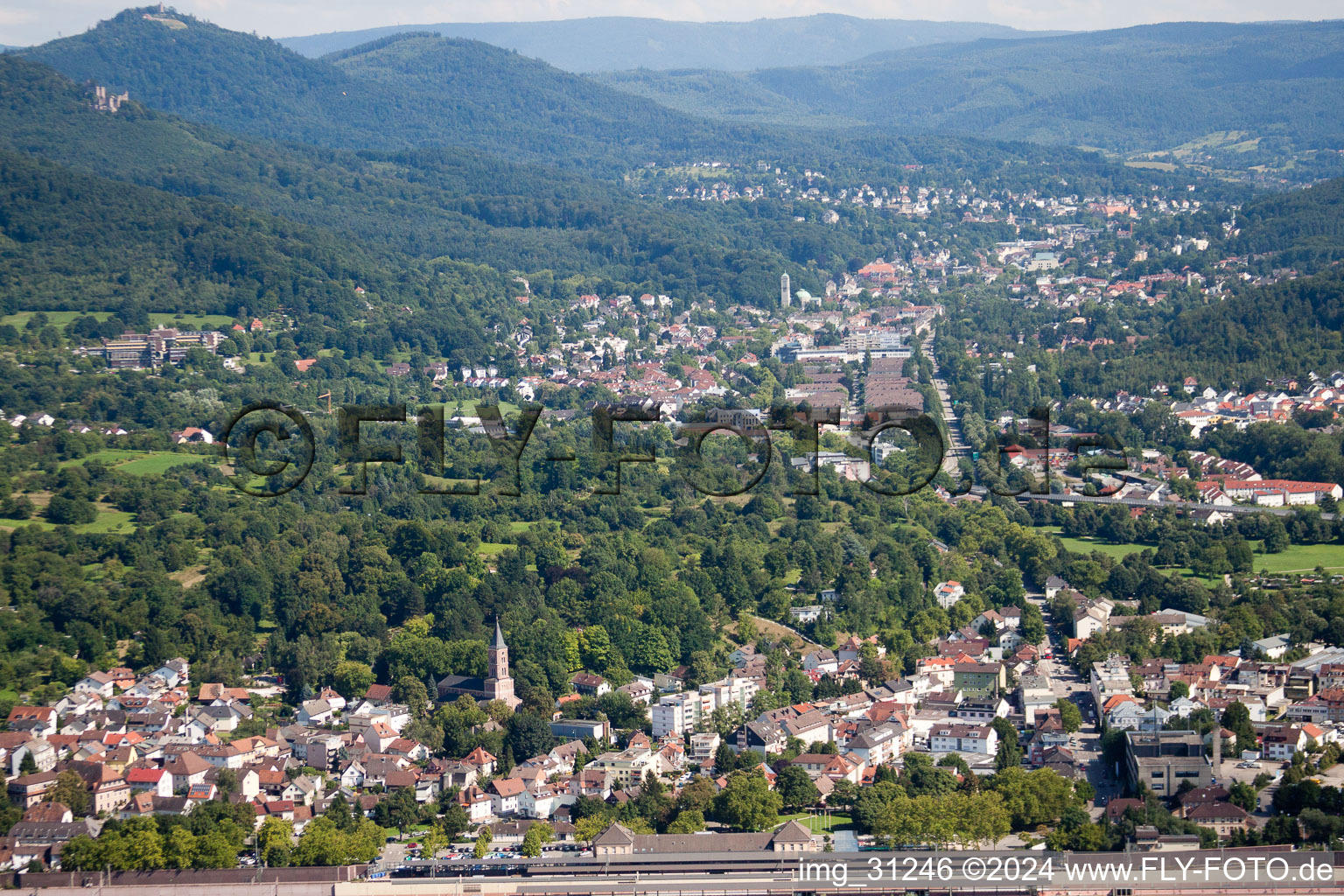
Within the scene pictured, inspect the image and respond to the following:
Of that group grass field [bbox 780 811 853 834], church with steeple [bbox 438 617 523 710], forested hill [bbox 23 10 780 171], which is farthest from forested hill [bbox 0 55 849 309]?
grass field [bbox 780 811 853 834]

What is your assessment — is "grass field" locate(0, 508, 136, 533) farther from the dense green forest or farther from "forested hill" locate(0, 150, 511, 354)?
the dense green forest

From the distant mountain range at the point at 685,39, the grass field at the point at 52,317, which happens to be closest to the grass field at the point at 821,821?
the grass field at the point at 52,317

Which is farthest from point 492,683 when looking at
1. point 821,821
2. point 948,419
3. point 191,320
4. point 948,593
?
point 191,320

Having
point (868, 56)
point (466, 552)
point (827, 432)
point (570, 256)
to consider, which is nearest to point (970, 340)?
point (827, 432)

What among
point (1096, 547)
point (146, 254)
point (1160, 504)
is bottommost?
point (1096, 547)

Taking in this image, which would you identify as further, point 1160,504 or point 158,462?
point 158,462

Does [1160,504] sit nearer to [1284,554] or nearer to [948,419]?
[1284,554]
